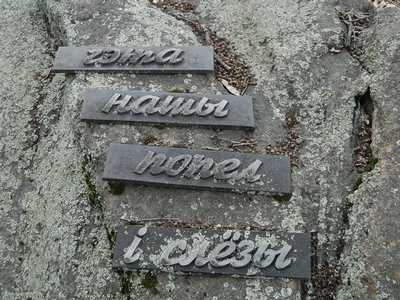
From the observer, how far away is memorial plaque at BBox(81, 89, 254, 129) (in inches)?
137

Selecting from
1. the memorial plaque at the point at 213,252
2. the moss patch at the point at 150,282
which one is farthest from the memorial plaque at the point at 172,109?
the moss patch at the point at 150,282

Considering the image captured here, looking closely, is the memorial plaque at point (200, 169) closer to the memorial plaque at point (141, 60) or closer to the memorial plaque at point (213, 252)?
the memorial plaque at point (213, 252)

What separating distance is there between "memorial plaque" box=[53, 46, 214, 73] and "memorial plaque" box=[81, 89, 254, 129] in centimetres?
32

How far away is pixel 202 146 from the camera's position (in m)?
3.41

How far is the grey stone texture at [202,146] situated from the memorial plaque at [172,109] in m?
0.08

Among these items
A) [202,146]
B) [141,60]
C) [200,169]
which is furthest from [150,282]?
[141,60]

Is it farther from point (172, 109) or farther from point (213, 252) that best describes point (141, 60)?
point (213, 252)

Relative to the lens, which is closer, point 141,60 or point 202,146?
point 202,146

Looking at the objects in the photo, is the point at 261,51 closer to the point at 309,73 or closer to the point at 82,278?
the point at 309,73

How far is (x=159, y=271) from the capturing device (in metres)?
2.92

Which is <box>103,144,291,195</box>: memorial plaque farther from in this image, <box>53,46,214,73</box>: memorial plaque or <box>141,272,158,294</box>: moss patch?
<box>53,46,214,73</box>: memorial plaque

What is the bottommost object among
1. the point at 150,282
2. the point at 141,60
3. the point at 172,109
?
the point at 150,282

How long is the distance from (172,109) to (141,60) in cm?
61

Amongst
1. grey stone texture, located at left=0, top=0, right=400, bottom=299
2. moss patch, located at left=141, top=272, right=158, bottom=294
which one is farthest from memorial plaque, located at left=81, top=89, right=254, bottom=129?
moss patch, located at left=141, top=272, right=158, bottom=294
